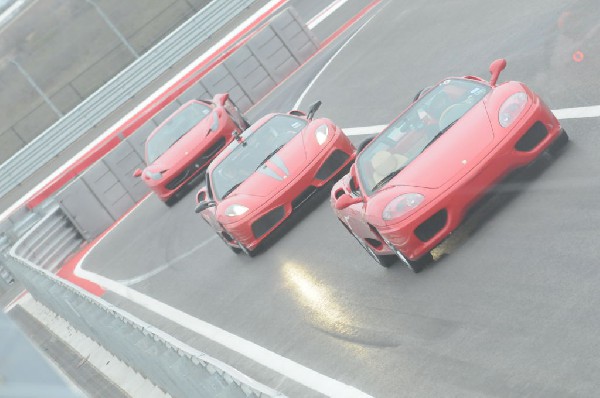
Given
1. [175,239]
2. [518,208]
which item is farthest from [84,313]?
[518,208]

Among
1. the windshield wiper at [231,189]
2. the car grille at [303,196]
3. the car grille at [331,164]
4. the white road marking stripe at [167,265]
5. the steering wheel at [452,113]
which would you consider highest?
the steering wheel at [452,113]

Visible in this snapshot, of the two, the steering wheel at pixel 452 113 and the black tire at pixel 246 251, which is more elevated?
the steering wheel at pixel 452 113

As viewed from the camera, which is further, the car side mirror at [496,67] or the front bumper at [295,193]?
the front bumper at [295,193]

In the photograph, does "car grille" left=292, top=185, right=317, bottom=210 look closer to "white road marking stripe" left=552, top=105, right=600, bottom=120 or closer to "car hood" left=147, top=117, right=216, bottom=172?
"white road marking stripe" left=552, top=105, right=600, bottom=120

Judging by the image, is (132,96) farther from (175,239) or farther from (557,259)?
(557,259)

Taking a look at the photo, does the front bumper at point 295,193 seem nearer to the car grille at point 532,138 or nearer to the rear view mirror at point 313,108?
the rear view mirror at point 313,108

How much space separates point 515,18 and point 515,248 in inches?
317

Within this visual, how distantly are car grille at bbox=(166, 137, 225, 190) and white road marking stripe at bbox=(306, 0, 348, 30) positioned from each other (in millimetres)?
9145

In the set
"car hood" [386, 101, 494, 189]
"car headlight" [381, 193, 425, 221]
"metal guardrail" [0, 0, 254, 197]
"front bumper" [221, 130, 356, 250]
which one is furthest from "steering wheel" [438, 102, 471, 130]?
"metal guardrail" [0, 0, 254, 197]

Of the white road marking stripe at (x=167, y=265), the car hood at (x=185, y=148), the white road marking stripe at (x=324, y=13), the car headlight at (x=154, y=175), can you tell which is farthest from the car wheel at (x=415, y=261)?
the white road marking stripe at (x=324, y=13)

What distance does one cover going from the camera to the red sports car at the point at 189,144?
21.2 metres

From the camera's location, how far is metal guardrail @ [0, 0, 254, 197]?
108 feet

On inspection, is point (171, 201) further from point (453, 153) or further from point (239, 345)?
point (453, 153)

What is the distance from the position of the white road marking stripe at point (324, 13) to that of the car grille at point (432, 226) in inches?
777
